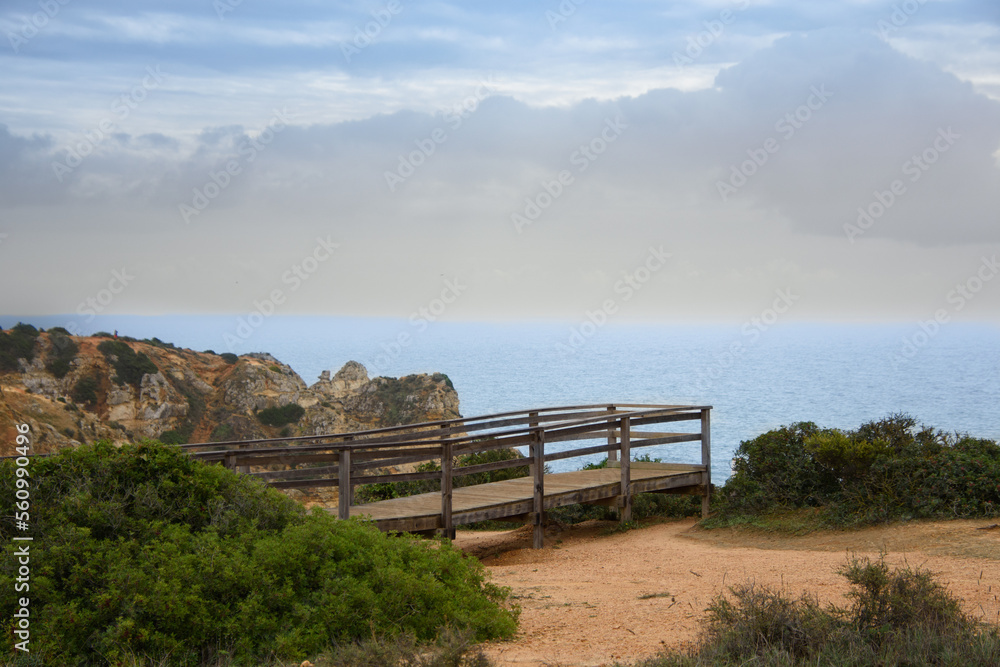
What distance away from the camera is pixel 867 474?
33.9 feet

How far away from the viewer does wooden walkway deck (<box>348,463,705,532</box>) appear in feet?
31.2

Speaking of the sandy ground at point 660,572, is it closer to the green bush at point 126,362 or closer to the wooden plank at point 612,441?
the wooden plank at point 612,441

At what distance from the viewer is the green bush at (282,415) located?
2558cm

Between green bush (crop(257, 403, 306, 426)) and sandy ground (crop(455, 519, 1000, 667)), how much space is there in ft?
48.8

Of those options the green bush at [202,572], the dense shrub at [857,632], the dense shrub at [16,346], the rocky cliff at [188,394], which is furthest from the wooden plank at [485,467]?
the dense shrub at [16,346]

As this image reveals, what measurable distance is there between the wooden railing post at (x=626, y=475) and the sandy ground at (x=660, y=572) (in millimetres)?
336

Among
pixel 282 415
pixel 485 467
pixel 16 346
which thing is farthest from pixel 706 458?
pixel 16 346

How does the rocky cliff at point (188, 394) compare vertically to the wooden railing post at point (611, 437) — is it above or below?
above

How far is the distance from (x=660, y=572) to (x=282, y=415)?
19.5 metres

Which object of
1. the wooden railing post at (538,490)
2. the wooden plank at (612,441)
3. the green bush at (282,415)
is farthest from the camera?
the green bush at (282,415)

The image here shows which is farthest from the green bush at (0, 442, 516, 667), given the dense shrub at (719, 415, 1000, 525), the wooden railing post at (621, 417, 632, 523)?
the dense shrub at (719, 415, 1000, 525)

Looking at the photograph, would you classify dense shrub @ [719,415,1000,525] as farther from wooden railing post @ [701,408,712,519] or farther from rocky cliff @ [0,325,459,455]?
rocky cliff @ [0,325,459,455]

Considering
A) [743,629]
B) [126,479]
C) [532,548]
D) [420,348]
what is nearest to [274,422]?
[532,548]

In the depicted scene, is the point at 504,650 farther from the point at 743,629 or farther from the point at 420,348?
the point at 420,348
